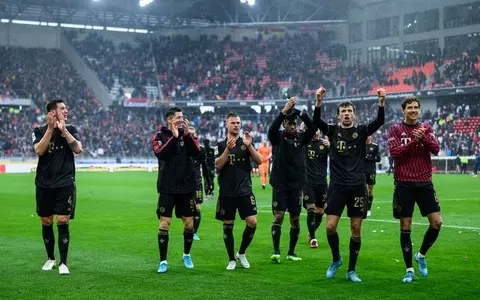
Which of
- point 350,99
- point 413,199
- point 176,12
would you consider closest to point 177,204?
point 413,199

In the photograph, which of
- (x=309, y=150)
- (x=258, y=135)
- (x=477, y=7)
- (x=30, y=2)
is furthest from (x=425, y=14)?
(x=309, y=150)

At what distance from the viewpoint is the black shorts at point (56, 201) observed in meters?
10.8

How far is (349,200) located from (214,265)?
8.64 feet

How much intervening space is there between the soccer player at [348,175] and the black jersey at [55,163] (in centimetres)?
373

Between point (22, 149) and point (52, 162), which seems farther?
point (22, 149)

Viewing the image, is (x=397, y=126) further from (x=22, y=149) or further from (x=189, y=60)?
(x=189, y=60)

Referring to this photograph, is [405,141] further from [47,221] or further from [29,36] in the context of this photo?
[29,36]

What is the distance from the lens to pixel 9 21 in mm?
67438

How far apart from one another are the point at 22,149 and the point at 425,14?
3600 cm

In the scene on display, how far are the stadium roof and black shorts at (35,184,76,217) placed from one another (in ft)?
186

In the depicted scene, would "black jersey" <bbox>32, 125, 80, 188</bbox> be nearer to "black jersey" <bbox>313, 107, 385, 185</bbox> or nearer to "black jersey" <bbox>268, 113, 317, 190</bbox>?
"black jersey" <bbox>268, 113, 317, 190</bbox>

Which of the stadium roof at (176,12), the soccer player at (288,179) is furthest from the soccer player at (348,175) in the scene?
the stadium roof at (176,12)

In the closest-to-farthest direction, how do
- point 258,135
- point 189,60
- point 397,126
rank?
point 397,126, point 258,135, point 189,60

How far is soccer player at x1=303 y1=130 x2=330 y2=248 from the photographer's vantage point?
14.2m
